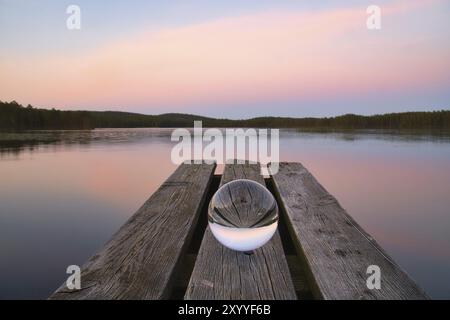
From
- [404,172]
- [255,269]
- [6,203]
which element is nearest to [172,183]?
[255,269]

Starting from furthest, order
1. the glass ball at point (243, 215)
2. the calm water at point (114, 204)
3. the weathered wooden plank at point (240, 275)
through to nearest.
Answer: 1. the calm water at point (114, 204)
2. the glass ball at point (243, 215)
3. the weathered wooden plank at point (240, 275)

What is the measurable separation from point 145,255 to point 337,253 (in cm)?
99

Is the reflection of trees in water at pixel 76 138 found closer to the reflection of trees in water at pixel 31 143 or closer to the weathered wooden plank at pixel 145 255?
the reflection of trees in water at pixel 31 143

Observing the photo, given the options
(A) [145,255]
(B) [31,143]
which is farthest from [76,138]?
(A) [145,255]

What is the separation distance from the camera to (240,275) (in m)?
1.48

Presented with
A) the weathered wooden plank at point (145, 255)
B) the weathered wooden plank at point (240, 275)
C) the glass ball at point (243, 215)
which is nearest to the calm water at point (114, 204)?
the weathered wooden plank at point (145, 255)

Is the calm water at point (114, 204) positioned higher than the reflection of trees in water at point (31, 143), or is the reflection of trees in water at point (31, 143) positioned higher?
the reflection of trees in water at point (31, 143)

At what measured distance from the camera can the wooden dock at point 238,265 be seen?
1.37 meters

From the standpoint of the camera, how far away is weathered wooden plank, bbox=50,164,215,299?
A: 1387 millimetres

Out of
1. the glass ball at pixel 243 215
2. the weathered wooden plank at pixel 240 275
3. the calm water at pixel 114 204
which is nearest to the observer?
the weathered wooden plank at pixel 240 275

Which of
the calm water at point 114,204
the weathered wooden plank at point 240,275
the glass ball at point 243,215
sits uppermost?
the glass ball at point 243,215

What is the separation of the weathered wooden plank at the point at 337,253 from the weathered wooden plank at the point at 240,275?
6.0 inches

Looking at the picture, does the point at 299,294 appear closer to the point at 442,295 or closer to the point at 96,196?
the point at 442,295

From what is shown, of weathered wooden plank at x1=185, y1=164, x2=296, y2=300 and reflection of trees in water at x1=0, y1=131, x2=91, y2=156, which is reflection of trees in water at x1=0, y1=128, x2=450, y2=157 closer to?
reflection of trees in water at x1=0, y1=131, x2=91, y2=156
